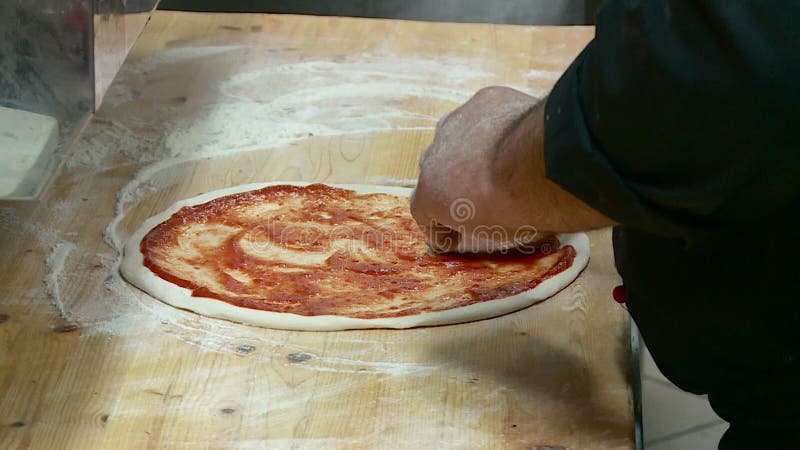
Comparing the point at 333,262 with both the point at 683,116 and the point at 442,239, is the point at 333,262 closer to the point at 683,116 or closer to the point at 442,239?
the point at 442,239

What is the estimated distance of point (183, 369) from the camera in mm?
1395

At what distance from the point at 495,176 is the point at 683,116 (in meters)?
0.31

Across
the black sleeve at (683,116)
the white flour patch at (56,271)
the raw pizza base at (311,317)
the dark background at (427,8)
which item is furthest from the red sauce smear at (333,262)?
the dark background at (427,8)

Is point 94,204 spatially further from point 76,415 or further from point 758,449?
point 758,449

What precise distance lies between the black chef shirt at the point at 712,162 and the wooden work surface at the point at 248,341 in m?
0.26

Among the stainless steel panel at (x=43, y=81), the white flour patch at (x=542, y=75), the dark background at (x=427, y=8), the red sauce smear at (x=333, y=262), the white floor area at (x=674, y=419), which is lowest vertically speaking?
the white floor area at (x=674, y=419)

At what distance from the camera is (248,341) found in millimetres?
1469

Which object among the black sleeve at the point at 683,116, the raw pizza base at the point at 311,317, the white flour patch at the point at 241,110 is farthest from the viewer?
the white flour patch at the point at 241,110

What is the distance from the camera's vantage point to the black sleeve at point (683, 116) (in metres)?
0.79

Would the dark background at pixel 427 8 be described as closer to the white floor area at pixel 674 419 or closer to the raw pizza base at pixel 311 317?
the white floor area at pixel 674 419

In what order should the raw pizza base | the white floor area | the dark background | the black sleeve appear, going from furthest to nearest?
the dark background, the white floor area, the raw pizza base, the black sleeve

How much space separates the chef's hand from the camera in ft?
3.40

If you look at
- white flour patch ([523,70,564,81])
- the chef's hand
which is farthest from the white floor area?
the chef's hand

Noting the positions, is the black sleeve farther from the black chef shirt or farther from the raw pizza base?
the raw pizza base
